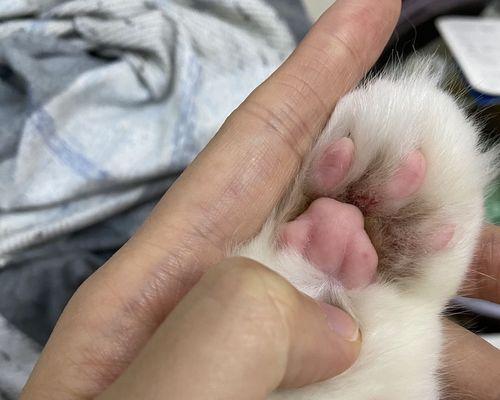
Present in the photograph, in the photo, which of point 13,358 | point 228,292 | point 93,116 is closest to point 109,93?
point 93,116

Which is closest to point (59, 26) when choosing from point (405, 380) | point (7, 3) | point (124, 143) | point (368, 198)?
point (7, 3)

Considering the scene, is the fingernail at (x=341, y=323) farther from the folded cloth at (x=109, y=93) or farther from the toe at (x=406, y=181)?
the folded cloth at (x=109, y=93)

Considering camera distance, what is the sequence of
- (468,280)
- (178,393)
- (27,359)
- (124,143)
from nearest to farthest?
(178,393), (468,280), (27,359), (124,143)

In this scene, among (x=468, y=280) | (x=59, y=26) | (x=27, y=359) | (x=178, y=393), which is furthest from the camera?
→ (x=59, y=26)

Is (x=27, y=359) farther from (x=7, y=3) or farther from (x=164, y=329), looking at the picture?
(x=7, y=3)

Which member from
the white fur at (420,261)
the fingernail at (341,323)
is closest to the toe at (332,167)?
the white fur at (420,261)

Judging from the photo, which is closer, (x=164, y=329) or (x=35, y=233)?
(x=164, y=329)

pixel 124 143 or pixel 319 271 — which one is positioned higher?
pixel 319 271
